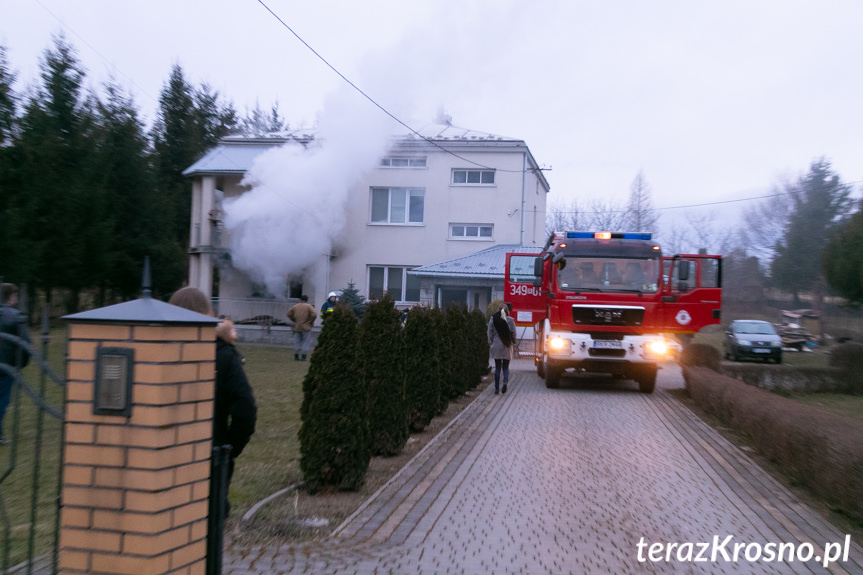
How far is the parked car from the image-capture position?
29.2m

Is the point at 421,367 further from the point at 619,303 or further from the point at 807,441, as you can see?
the point at 619,303

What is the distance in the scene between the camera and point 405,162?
31672 mm

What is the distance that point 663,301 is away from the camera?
Answer: 1538 centimetres

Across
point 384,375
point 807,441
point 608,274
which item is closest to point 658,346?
point 608,274

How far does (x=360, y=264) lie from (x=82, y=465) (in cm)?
2892

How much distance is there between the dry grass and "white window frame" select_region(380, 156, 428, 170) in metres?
19.8

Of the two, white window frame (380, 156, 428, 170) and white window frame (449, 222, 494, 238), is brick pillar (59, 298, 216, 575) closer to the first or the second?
white window frame (449, 222, 494, 238)

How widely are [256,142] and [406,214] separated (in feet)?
25.8

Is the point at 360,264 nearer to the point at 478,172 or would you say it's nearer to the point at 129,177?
the point at 478,172

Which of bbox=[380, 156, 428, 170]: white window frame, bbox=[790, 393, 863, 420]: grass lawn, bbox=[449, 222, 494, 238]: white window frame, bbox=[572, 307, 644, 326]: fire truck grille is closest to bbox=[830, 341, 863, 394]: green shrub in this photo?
bbox=[790, 393, 863, 420]: grass lawn

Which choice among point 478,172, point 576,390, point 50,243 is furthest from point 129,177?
point 576,390

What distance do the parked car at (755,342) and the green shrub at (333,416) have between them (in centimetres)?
2647

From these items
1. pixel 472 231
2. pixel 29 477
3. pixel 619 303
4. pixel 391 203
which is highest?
pixel 391 203

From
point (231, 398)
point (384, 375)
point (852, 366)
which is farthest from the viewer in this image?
point (852, 366)
